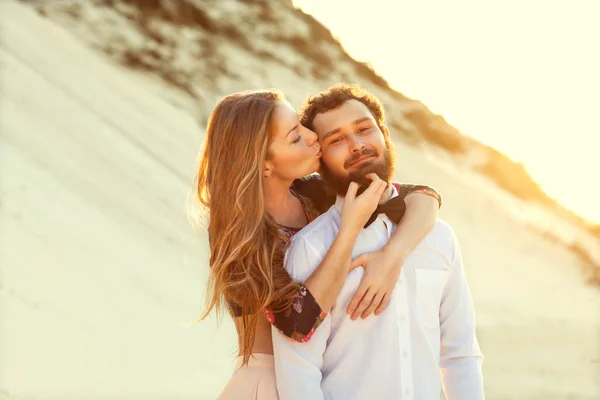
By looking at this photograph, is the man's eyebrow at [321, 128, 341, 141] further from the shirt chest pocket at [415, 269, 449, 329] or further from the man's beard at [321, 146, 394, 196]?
the shirt chest pocket at [415, 269, 449, 329]

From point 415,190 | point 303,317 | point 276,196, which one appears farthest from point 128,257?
point 303,317

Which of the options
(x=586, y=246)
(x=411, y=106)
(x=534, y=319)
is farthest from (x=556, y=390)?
(x=411, y=106)

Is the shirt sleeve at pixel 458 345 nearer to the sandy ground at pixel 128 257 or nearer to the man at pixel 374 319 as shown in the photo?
the man at pixel 374 319

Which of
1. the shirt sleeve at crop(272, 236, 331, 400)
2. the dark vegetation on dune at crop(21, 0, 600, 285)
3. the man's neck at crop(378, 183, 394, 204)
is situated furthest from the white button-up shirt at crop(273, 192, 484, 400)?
the dark vegetation on dune at crop(21, 0, 600, 285)

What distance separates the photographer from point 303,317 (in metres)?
2.06

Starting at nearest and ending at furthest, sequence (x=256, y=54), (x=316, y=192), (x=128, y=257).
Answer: (x=316, y=192) < (x=128, y=257) < (x=256, y=54)

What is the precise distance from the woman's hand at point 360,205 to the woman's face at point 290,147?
0.61 feet

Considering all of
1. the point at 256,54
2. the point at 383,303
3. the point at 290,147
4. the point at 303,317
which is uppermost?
the point at 290,147

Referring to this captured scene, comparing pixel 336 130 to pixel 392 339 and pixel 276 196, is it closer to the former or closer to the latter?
pixel 276 196

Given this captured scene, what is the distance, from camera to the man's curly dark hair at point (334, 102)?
7.84 ft

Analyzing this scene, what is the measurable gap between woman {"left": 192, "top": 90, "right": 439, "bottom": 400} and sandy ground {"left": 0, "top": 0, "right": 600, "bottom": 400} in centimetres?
442

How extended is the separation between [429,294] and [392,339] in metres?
0.17

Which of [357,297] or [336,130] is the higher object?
[336,130]

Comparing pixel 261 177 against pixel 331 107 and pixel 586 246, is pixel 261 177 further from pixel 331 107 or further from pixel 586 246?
pixel 586 246
